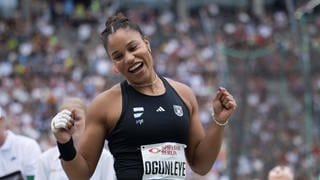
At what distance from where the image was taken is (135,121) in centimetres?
450

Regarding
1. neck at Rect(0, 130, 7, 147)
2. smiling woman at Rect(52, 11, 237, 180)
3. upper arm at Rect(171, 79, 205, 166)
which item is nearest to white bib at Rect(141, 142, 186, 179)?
smiling woman at Rect(52, 11, 237, 180)

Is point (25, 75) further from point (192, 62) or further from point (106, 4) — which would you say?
point (106, 4)

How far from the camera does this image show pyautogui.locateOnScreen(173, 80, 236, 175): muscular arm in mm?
4688

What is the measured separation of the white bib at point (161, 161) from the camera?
449 cm

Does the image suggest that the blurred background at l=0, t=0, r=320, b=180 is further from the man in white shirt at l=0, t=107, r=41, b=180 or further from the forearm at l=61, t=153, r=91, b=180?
the forearm at l=61, t=153, r=91, b=180

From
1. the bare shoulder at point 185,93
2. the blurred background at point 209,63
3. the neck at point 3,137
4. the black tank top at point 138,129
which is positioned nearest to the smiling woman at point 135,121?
the black tank top at point 138,129

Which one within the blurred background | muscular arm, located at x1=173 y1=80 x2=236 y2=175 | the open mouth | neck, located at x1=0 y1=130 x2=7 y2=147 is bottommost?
muscular arm, located at x1=173 y1=80 x2=236 y2=175

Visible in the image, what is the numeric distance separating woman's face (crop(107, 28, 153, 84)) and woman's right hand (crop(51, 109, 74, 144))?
373 millimetres

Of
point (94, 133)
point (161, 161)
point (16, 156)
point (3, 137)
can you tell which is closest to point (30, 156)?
point (16, 156)

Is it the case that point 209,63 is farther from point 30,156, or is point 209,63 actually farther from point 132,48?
point 132,48

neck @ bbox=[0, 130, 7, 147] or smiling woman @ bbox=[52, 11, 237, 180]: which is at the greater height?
neck @ bbox=[0, 130, 7, 147]

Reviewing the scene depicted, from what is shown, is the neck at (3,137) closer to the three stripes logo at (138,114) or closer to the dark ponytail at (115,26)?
the dark ponytail at (115,26)

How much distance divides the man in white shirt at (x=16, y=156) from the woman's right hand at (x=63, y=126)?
2.97 meters

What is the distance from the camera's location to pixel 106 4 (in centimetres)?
2728
